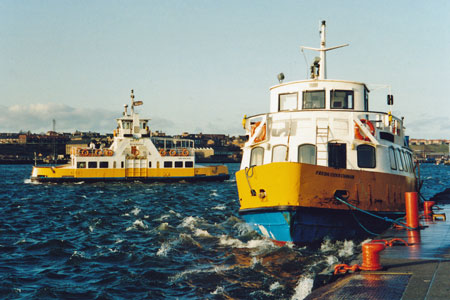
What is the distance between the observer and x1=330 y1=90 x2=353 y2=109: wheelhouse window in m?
18.3

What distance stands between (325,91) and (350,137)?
8.02ft

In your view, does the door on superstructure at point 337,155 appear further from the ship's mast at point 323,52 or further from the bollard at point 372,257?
the bollard at point 372,257

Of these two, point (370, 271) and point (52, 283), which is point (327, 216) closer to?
point (370, 271)

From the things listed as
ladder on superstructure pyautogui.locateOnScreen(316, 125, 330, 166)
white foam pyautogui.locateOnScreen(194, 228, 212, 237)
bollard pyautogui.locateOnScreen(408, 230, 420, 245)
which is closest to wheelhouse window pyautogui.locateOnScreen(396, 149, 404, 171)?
bollard pyautogui.locateOnScreen(408, 230, 420, 245)

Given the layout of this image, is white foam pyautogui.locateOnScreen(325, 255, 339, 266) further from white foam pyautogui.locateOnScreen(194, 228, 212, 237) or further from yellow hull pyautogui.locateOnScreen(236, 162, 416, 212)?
white foam pyautogui.locateOnScreen(194, 228, 212, 237)

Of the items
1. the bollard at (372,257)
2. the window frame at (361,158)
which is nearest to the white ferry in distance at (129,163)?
the window frame at (361,158)

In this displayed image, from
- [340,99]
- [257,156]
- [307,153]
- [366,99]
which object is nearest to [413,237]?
[307,153]

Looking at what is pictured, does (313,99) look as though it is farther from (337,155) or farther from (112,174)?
(112,174)

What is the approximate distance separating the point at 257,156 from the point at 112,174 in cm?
4195

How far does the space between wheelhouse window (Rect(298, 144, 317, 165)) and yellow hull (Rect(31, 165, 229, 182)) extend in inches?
1694

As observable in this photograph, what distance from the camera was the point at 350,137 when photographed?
17.0 meters

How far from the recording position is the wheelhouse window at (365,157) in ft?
55.7

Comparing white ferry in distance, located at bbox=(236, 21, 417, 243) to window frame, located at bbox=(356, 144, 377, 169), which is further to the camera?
window frame, located at bbox=(356, 144, 377, 169)

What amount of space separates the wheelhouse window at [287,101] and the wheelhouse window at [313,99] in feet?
1.46
